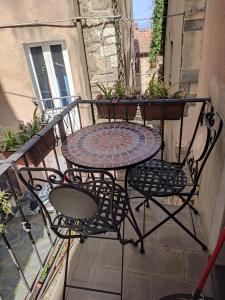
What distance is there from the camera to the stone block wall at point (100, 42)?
4473 mm

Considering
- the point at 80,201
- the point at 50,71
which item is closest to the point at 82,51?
the point at 50,71

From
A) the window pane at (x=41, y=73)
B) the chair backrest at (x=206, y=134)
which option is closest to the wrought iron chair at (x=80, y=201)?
the chair backrest at (x=206, y=134)

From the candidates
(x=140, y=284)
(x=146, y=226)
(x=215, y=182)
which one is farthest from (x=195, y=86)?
(x=140, y=284)

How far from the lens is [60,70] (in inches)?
209

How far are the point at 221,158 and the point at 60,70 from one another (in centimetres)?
457

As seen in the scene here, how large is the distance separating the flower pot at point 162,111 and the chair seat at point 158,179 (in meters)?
0.46

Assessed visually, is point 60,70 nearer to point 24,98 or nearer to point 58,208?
point 24,98

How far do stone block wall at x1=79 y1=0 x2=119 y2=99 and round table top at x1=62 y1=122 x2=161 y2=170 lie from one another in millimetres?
3258

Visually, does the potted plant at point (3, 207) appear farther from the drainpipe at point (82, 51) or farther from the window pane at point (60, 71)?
the window pane at point (60, 71)

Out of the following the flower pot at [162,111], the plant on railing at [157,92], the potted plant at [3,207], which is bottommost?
the potted plant at [3,207]

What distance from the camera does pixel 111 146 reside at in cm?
168

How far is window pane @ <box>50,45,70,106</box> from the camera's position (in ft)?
16.8

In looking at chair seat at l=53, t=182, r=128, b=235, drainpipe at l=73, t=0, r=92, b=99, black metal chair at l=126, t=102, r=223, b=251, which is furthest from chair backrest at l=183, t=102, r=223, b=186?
drainpipe at l=73, t=0, r=92, b=99

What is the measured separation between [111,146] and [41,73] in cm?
433
